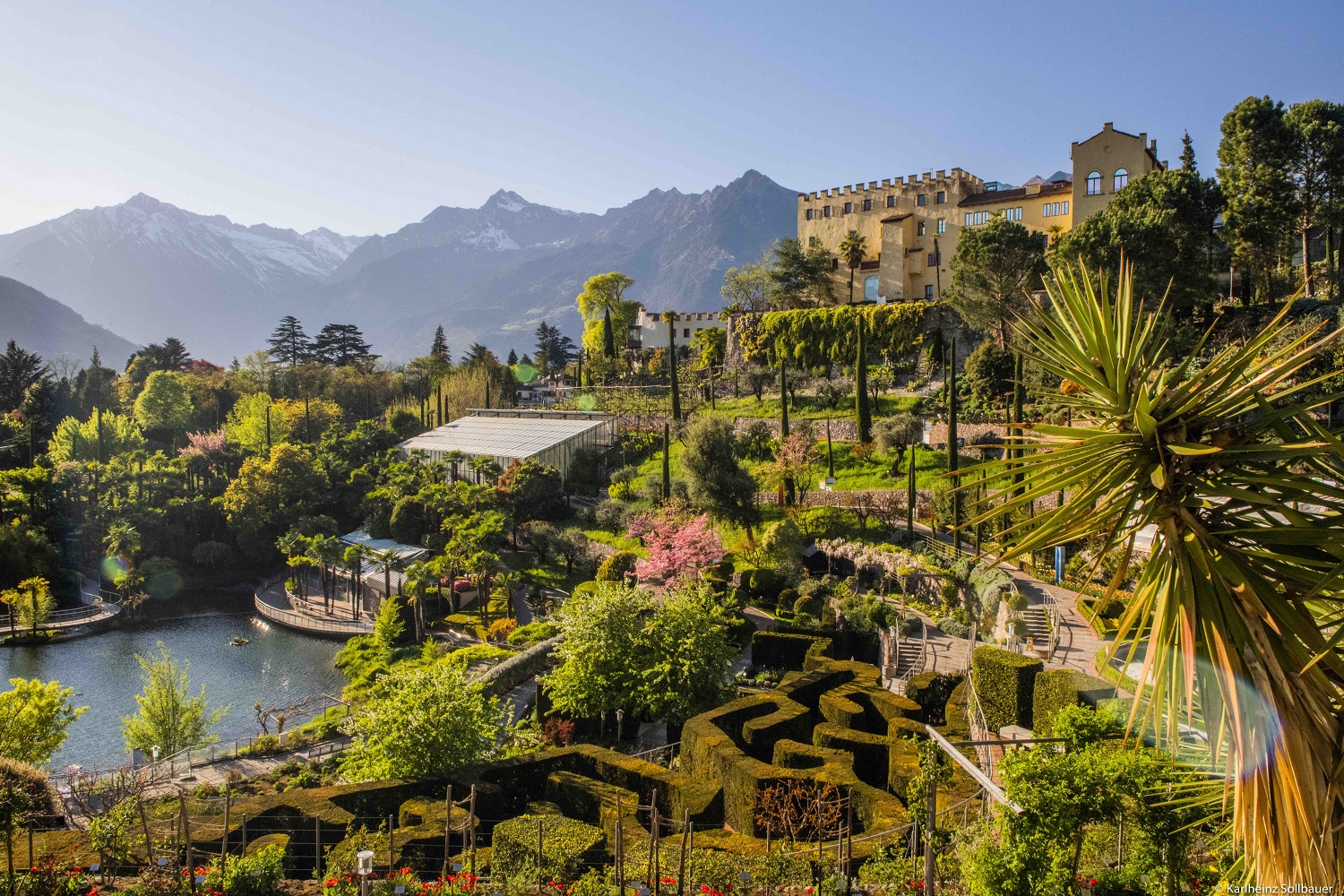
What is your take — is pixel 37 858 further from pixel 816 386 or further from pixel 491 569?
pixel 816 386

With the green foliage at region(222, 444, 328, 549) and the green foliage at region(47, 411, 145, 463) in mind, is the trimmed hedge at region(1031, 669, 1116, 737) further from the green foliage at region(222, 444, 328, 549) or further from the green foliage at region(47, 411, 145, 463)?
the green foliage at region(47, 411, 145, 463)

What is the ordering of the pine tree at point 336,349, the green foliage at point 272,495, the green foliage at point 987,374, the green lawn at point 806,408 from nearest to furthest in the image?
1. the green foliage at point 987,374
2. the green lawn at point 806,408
3. the green foliage at point 272,495
4. the pine tree at point 336,349

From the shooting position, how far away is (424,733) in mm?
15250

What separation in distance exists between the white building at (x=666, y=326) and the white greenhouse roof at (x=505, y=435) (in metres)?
21.2

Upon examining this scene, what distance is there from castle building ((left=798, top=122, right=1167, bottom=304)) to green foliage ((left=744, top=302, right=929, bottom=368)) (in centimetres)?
435

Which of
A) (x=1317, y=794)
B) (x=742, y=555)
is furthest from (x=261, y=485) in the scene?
(x=1317, y=794)

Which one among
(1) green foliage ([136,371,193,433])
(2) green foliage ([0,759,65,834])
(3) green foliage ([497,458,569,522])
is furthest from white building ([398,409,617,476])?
(2) green foliage ([0,759,65,834])

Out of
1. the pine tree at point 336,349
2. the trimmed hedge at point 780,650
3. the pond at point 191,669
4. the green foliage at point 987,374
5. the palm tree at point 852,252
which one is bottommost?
the pond at point 191,669

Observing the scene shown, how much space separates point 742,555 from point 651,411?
2027 centimetres

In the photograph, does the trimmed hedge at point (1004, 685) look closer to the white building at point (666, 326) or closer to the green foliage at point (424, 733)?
the green foliage at point (424, 733)

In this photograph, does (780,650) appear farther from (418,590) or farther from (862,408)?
(862,408)

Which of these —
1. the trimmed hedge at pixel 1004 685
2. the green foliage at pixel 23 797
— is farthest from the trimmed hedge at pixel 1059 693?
the green foliage at pixel 23 797

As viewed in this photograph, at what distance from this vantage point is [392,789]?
14.6 m

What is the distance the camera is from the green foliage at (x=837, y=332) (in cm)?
4856
